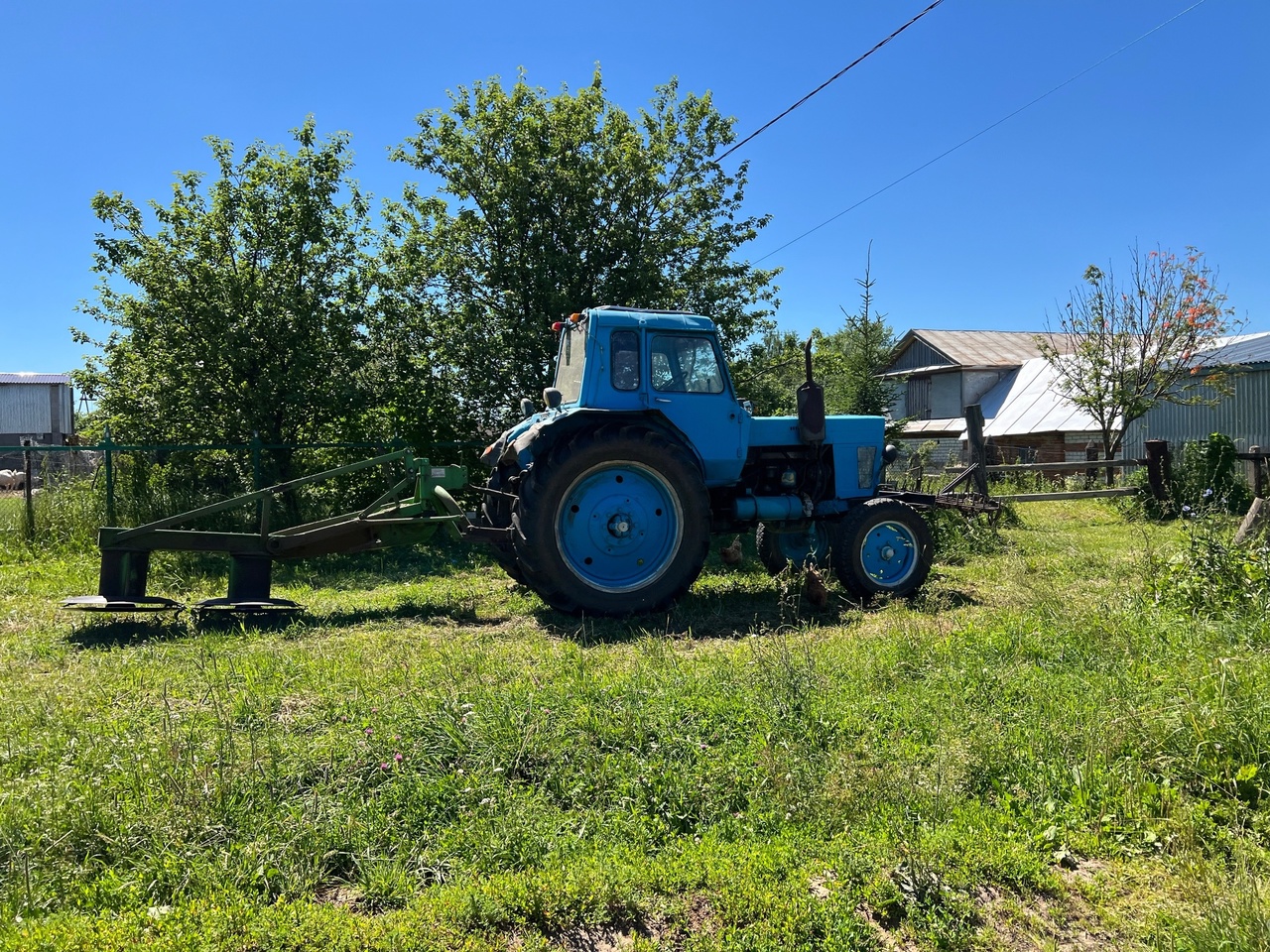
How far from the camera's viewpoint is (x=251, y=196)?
12258mm

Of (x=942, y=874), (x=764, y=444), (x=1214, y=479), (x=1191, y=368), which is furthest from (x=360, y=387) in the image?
(x=1191, y=368)

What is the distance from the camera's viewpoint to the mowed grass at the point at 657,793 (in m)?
2.79

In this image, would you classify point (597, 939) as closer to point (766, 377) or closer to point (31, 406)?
point (766, 377)

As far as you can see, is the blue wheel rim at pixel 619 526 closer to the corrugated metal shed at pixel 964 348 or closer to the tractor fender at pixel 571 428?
the tractor fender at pixel 571 428

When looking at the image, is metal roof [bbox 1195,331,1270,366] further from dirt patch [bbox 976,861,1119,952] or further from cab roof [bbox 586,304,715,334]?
dirt patch [bbox 976,861,1119,952]

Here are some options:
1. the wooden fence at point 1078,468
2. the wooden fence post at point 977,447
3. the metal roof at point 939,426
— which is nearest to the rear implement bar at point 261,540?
the wooden fence at point 1078,468

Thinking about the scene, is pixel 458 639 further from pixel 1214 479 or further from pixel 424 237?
pixel 1214 479

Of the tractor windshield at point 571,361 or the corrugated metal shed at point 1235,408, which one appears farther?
the corrugated metal shed at point 1235,408

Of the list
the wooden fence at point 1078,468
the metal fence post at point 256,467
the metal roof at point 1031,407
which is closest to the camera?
the metal fence post at point 256,467

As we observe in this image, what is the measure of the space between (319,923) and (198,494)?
1052 centimetres

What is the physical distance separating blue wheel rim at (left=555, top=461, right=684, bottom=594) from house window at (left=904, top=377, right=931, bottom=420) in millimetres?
26464

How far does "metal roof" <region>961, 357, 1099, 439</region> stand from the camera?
1000 inches

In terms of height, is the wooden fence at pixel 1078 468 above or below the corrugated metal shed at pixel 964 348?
below

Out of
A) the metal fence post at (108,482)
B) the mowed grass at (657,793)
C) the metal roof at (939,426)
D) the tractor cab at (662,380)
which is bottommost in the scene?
the mowed grass at (657,793)
